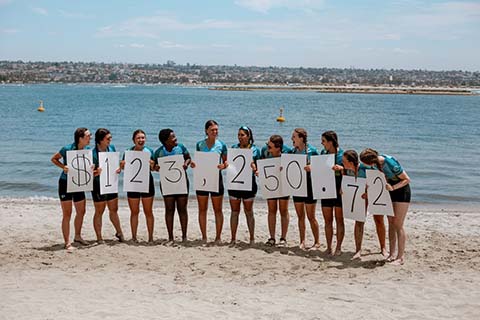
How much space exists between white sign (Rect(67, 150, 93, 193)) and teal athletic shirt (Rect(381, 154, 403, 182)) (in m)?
4.70

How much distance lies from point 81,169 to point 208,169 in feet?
6.83

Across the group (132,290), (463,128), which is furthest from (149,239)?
(463,128)

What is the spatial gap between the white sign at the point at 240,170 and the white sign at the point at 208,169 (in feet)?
0.72

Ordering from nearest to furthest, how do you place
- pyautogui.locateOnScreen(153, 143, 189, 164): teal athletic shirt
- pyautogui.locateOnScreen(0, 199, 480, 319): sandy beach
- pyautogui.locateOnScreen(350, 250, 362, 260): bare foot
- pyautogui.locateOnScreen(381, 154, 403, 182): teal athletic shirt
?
1. pyautogui.locateOnScreen(0, 199, 480, 319): sandy beach
2. pyautogui.locateOnScreen(381, 154, 403, 182): teal athletic shirt
3. pyautogui.locateOnScreen(350, 250, 362, 260): bare foot
4. pyautogui.locateOnScreen(153, 143, 189, 164): teal athletic shirt

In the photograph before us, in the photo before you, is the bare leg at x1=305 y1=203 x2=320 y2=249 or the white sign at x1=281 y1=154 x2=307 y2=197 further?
the bare leg at x1=305 y1=203 x2=320 y2=249

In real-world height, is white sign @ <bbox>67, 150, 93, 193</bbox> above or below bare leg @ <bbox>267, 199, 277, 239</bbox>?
above

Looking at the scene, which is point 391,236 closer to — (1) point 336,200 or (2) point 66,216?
(1) point 336,200

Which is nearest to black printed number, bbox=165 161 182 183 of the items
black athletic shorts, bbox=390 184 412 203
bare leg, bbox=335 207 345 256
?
bare leg, bbox=335 207 345 256

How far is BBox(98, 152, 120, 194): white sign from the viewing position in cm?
962

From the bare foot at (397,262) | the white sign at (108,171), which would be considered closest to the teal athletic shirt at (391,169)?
the bare foot at (397,262)

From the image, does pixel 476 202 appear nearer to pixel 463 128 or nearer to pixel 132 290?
pixel 132 290

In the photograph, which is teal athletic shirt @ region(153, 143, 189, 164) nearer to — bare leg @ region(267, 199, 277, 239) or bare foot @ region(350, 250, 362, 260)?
bare leg @ region(267, 199, 277, 239)

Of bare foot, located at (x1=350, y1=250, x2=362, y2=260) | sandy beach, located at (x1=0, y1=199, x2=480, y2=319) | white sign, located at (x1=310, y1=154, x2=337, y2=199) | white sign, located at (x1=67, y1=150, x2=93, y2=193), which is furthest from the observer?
white sign, located at (x1=67, y1=150, x2=93, y2=193)

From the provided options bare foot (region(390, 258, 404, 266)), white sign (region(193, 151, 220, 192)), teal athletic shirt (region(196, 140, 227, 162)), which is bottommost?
bare foot (region(390, 258, 404, 266))
